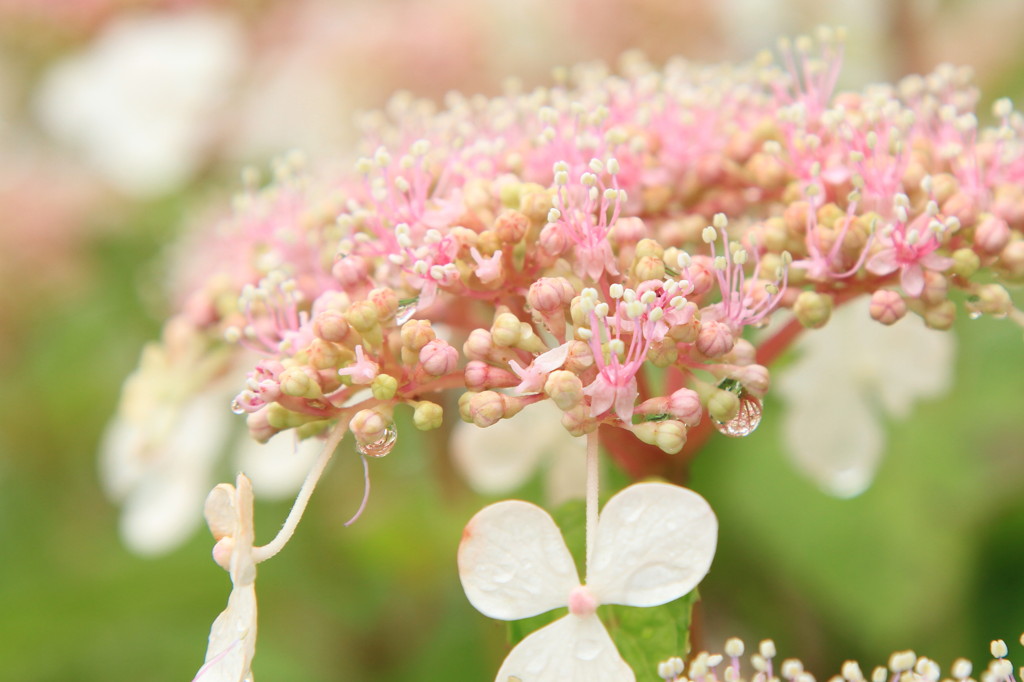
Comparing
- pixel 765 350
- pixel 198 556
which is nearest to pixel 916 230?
pixel 765 350

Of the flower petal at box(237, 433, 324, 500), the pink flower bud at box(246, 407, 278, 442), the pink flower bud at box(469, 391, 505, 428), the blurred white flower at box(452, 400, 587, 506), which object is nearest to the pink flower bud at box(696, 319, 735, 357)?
the pink flower bud at box(469, 391, 505, 428)

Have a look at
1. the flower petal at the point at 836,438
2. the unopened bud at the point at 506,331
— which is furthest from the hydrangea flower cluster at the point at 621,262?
the flower petal at the point at 836,438

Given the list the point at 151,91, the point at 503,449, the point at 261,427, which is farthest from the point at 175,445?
the point at 151,91

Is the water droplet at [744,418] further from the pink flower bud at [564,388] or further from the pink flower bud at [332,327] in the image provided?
the pink flower bud at [332,327]

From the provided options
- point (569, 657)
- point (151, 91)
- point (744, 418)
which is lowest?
point (569, 657)

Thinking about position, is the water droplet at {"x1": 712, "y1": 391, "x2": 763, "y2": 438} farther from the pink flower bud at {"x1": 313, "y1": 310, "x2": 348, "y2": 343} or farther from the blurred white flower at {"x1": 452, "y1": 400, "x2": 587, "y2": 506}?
the blurred white flower at {"x1": 452, "y1": 400, "x2": 587, "y2": 506}

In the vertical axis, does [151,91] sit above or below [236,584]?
above

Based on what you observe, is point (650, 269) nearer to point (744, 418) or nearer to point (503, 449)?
point (744, 418)

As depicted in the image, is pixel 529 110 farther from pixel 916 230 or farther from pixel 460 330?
pixel 916 230
